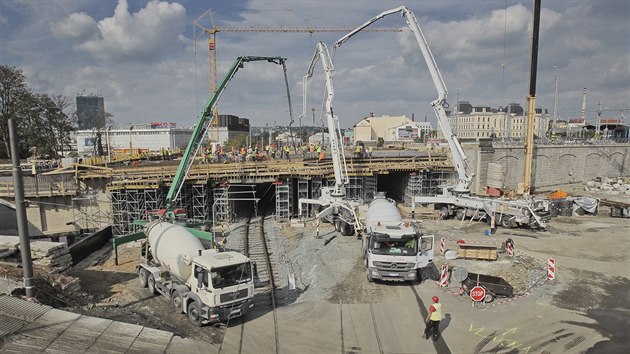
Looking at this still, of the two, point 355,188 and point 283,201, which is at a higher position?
point 355,188

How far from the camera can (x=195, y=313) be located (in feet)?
41.8

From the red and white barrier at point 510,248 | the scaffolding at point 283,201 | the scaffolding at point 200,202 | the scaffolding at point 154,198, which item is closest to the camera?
the red and white barrier at point 510,248

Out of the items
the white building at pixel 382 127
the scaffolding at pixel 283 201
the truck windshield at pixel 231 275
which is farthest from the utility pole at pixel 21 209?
the white building at pixel 382 127

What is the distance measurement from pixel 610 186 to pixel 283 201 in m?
34.3

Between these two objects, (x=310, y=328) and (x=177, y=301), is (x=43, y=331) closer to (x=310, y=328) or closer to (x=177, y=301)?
(x=177, y=301)

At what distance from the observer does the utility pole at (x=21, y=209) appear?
10664 millimetres

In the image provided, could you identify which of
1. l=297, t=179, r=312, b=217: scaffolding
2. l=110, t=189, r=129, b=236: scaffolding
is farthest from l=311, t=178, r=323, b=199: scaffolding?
l=110, t=189, r=129, b=236: scaffolding

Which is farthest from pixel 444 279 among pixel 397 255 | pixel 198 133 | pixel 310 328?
pixel 198 133

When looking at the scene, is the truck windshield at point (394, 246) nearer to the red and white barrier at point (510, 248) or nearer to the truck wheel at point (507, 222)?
the red and white barrier at point (510, 248)

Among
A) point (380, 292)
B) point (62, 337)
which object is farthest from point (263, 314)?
point (62, 337)

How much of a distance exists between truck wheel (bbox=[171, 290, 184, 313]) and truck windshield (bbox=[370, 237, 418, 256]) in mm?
7222

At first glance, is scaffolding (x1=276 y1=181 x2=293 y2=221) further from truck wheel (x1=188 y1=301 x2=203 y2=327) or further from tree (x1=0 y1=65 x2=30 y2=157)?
tree (x1=0 y1=65 x2=30 y2=157)

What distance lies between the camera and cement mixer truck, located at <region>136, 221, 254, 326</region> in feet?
39.8

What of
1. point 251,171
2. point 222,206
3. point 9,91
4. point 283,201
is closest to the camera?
point 251,171
